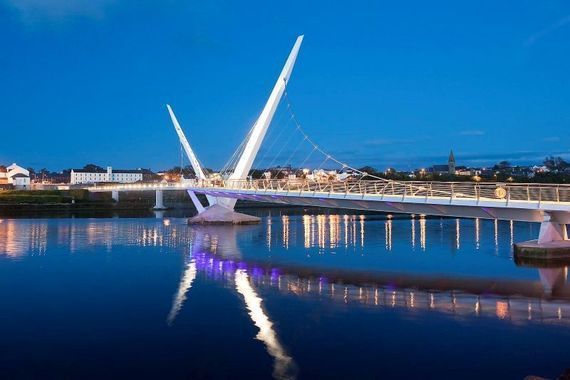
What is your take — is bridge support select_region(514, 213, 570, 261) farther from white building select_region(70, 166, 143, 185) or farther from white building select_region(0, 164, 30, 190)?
white building select_region(70, 166, 143, 185)

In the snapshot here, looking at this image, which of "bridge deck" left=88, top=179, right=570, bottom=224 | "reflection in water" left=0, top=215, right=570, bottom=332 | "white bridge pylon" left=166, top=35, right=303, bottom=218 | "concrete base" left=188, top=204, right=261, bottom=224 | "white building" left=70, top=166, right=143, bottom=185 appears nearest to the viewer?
"reflection in water" left=0, top=215, right=570, bottom=332

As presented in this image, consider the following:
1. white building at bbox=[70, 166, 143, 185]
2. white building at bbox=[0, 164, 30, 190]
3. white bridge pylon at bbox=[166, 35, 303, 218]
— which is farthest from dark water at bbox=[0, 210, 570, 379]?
white building at bbox=[70, 166, 143, 185]

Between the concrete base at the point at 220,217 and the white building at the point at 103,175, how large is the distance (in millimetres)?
104549

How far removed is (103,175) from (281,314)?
149320mm

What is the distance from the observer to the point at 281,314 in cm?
1530

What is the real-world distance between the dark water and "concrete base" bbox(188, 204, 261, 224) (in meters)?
20.5

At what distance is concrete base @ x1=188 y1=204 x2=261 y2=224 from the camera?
51.6m

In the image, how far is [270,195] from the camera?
36.7m

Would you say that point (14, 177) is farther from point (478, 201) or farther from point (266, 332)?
point (266, 332)

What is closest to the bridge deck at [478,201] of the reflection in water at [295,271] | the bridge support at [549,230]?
the bridge support at [549,230]

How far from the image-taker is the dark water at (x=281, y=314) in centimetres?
1105

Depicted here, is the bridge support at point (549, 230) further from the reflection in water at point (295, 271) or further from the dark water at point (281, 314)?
the reflection in water at point (295, 271)

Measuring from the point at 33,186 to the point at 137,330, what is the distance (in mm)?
104717

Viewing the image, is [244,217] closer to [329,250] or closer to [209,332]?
[329,250]
